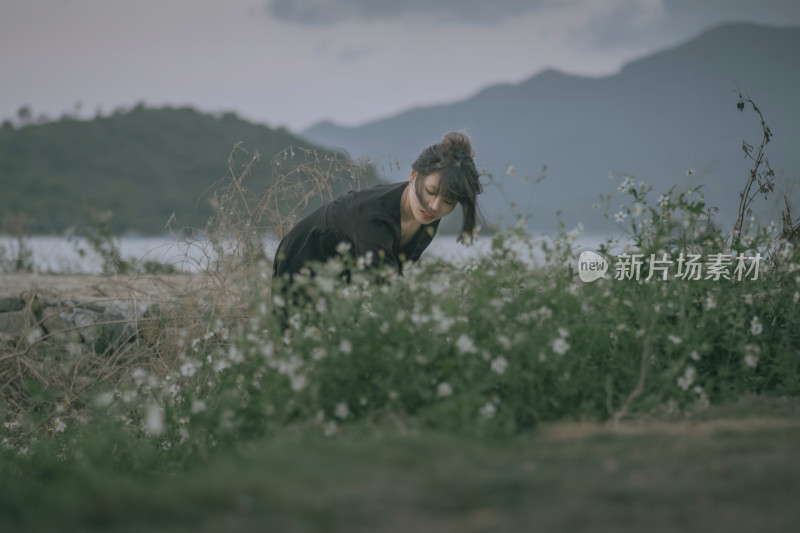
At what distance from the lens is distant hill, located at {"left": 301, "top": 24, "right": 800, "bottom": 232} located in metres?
4.38

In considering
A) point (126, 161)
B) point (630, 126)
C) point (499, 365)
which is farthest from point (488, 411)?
point (126, 161)

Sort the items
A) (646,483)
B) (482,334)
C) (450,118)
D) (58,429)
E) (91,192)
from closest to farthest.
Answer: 1. (646,483)
2. (482,334)
3. (58,429)
4. (450,118)
5. (91,192)

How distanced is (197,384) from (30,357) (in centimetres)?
231

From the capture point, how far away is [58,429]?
4191mm

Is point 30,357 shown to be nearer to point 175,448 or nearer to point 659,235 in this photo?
point 175,448

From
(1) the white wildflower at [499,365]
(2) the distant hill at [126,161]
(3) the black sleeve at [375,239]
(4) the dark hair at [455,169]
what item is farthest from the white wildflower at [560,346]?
(2) the distant hill at [126,161]

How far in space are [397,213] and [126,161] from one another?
31.4m

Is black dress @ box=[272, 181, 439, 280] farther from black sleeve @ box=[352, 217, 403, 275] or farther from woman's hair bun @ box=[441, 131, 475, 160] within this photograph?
woman's hair bun @ box=[441, 131, 475, 160]

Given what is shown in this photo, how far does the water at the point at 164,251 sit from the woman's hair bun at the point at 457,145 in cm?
53

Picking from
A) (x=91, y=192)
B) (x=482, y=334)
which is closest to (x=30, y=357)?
(x=482, y=334)

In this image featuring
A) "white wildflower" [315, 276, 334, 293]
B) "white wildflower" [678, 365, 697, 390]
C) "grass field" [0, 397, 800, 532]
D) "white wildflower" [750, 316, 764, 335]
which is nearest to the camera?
"grass field" [0, 397, 800, 532]

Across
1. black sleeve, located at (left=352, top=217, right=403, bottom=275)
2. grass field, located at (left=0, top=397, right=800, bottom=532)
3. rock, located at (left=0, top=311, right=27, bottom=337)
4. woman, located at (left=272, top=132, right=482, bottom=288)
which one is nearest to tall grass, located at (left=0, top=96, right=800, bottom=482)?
grass field, located at (left=0, top=397, right=800, bottom=532)

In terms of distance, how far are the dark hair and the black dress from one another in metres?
0.24

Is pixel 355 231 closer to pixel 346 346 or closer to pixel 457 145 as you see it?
pixel 457 145
